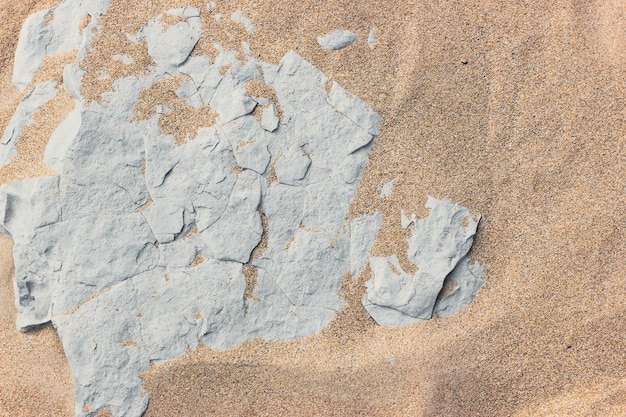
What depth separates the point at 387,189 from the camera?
8.21 ft

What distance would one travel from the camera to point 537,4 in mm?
2652

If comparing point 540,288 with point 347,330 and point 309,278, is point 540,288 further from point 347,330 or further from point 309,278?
point 309,278

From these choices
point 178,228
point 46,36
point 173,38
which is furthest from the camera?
point 46,36

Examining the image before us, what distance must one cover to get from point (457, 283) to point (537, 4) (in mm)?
1690

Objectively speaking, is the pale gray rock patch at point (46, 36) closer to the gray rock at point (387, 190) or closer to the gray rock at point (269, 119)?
the gray rock at point (269, 119)

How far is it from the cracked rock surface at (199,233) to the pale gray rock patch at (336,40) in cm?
31

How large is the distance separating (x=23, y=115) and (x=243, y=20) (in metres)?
1.39

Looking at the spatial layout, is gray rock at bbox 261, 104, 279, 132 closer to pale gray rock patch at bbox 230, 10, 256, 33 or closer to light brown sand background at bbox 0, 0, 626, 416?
light brown sand background at bbox 0, 0, 626, 416

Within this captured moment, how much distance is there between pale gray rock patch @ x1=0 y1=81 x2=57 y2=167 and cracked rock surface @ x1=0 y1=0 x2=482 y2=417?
0.24 meters

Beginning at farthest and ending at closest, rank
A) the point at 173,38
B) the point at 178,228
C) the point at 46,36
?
the point at 46,36 < the point at 173,38 < the point at 178,228

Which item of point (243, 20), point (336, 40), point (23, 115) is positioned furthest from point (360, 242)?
point (23, 115)

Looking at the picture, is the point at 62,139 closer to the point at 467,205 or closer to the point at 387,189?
the point at 387,189

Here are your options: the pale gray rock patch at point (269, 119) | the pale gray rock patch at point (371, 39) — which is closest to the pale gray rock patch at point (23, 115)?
the pale gray rock patch at point (269, 119)

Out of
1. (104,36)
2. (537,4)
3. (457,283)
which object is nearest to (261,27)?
(104,36)
